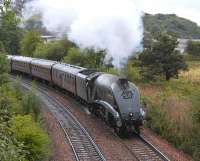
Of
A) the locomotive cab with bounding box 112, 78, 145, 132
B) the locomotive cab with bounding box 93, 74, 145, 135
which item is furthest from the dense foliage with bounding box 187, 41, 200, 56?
the locomotive cab with bounding box 112, 78, 145, 132

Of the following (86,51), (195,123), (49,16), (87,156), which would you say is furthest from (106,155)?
(49,16)

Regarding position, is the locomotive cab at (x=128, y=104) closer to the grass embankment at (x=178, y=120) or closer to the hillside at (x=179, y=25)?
the grass embankment at (x=178, y=120)

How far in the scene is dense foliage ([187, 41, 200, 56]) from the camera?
263 ft

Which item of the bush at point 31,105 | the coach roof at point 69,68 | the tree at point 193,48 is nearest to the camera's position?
the bush at point 31,105

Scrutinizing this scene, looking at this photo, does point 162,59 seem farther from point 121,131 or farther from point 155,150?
point 155,150

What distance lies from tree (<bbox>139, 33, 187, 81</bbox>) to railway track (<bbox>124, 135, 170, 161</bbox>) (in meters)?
22.3

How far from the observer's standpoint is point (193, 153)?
61.9 ft

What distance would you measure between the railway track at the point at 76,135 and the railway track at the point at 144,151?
5.21 ft

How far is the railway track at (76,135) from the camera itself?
18109 millimetres

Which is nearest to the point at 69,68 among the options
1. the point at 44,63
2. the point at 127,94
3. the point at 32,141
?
the point at 44,63

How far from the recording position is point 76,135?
21625 mm

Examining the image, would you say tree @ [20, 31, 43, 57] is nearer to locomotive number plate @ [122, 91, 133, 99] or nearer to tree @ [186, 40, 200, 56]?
tree @ [186, 40, 200, 56]

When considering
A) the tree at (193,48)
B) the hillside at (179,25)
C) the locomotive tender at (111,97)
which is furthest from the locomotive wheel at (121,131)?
the hillside at (179,25)

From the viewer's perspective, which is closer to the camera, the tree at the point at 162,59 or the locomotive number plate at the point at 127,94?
the locomotive number plate at the point at 127,94
